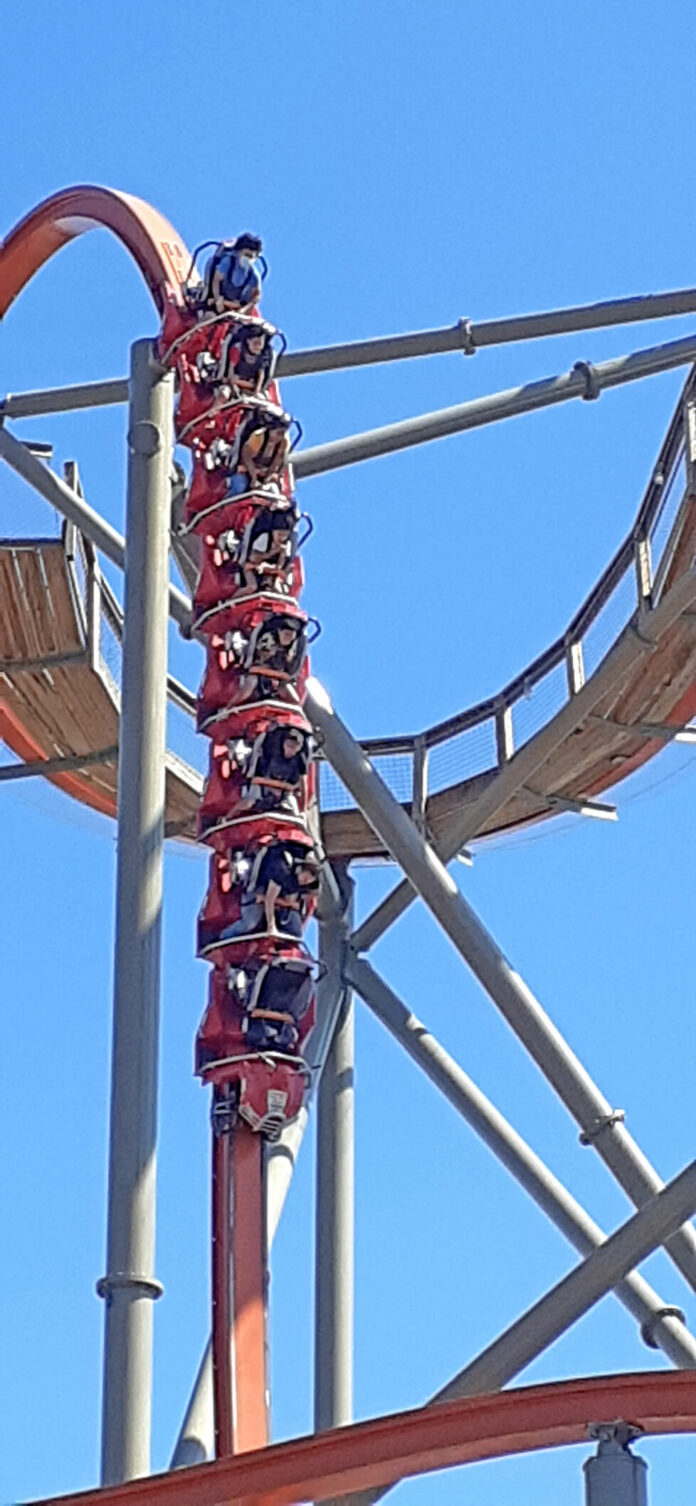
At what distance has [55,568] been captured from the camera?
51.3 feet

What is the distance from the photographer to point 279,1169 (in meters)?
14.8

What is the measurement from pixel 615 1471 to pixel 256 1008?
4.17m

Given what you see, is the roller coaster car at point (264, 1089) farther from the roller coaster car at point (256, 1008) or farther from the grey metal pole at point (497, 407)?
the grey metal pole at point (497, 407)

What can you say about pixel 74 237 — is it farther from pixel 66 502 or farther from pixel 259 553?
pixel 259 553

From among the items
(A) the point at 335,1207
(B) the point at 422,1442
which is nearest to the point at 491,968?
(A) the point at 335,1207

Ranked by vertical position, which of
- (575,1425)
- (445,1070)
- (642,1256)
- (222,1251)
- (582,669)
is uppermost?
(582,669)

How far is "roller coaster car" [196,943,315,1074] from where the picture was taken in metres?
11.3

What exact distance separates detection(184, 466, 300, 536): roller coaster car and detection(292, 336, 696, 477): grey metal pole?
968 millimetres

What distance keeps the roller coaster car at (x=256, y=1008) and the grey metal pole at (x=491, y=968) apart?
115 inches

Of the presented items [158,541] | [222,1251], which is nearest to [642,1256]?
[222,1251]

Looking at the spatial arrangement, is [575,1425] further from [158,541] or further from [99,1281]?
[158,541]

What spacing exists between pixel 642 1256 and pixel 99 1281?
3304 millimetres

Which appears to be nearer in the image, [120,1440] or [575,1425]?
[575,1425]

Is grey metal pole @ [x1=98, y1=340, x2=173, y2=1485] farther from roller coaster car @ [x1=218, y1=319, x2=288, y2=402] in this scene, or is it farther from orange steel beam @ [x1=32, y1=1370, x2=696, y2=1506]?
orange steel beam @ [x1=32, y1=1370, x2=696, y2=1506]
